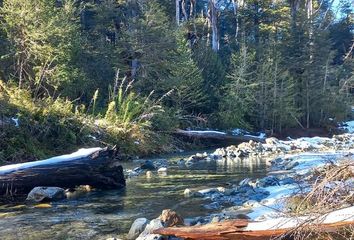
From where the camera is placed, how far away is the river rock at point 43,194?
25.1ft

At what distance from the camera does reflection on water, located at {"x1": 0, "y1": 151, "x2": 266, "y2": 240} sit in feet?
18.4

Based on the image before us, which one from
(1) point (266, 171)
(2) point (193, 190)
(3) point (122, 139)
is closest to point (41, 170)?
(2) point (193, 190)

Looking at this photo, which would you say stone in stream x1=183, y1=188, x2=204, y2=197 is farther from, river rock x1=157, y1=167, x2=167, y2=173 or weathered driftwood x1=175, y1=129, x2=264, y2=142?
weathered driftwood x1=175, y1=129, x2=264, y2=142

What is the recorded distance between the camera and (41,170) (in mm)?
7926

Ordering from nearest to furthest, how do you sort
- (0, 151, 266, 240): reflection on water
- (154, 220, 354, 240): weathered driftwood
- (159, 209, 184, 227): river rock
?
(154, 220, 354, 240): weathered driftwood
(159, 209, 184, 227): river rock
(0, 151, 266, 240): reflection on water

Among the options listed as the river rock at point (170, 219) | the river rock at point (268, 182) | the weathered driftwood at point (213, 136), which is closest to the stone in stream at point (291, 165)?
the river rock at point (268, 182)

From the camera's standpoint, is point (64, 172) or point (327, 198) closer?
point (327, 198)

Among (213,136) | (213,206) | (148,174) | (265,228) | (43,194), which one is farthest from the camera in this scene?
(213,136)

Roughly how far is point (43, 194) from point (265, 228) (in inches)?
184

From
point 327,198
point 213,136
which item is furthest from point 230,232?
point 213,136

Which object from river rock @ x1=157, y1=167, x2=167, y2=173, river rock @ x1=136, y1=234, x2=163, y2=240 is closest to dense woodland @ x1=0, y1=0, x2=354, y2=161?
river rock @ x1=157, y1=167, x2=167, y2=173

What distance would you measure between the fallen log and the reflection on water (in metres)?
1.33

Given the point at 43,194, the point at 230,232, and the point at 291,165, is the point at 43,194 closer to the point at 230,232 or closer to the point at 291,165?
the point at 230,232

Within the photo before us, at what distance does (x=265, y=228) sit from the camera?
4020 mm
